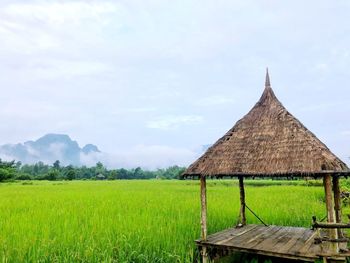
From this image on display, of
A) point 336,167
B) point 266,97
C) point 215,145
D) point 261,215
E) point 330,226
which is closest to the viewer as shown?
point 330,226

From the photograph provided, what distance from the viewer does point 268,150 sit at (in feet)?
17.6

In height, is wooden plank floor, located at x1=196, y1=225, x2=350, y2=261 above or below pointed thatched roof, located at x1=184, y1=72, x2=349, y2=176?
below

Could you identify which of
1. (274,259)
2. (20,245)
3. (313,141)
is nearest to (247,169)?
(313,141)

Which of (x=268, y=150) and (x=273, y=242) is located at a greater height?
(x=268, y=150)

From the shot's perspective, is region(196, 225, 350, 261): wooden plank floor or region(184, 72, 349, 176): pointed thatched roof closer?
region(196, 225, 350, 261): wooden plank floor

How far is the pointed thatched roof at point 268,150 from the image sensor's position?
482 cm

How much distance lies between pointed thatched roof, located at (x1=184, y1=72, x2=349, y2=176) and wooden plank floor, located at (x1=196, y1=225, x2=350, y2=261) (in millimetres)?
1005

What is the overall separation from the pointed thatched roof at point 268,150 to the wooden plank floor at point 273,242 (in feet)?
3.30

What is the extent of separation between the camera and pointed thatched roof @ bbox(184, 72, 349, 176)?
4.82 meters

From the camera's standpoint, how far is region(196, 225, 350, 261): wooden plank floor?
15.1 feet

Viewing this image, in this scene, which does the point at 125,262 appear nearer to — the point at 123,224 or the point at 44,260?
the point at 44,260

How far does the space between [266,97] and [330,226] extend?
280 cm

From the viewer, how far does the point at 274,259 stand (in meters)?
6.05

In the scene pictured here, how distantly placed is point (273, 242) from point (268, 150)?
1.37 m
